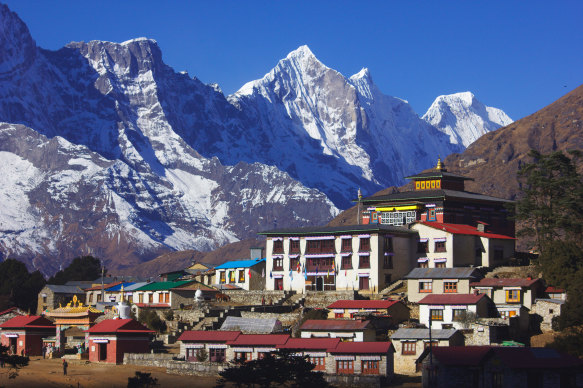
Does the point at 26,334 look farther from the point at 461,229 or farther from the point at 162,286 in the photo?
the point at 461,229

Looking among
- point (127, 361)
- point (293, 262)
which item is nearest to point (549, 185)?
point (293, 262)

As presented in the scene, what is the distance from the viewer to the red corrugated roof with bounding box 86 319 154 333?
94.9m

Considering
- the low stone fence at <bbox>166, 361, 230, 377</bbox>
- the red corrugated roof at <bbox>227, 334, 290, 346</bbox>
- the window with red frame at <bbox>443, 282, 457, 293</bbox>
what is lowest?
the low stone fence at <bbox>166, 361, 230, 377</bbox>

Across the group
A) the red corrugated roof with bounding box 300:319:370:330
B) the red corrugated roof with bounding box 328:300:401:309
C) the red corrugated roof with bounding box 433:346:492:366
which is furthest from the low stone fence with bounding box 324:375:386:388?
the red corrugated roof with bounding box 328:300:401:309

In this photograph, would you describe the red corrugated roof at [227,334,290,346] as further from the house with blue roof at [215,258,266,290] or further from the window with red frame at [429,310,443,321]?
the house with blue roof at [215,258,266,290]

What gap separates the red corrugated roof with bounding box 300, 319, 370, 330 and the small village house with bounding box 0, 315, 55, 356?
27970mm

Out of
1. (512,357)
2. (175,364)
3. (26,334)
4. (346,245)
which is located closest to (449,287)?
(346,245)

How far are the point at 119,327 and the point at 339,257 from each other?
33.4 metres

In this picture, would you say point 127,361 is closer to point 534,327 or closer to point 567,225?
point 534,327

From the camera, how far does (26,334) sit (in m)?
104

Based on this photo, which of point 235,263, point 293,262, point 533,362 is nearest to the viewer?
point 533,362

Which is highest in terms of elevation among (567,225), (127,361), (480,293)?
(567,225)

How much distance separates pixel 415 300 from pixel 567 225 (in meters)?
18.2

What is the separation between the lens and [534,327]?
3738 inches
